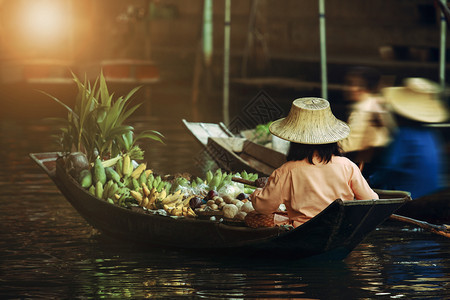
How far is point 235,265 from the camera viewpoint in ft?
22.5

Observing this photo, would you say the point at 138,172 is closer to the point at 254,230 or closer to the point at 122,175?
the point at 122,175

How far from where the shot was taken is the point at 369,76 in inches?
339

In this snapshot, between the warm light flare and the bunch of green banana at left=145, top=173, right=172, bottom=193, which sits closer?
the bunch of green banana at left=145, top=173, right=172, bottom=193

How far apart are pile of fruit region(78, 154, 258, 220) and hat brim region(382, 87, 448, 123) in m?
1.65

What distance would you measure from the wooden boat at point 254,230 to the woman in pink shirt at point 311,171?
0.17 meters

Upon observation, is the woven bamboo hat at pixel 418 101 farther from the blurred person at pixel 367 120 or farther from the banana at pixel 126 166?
the banana at pixel 126 166

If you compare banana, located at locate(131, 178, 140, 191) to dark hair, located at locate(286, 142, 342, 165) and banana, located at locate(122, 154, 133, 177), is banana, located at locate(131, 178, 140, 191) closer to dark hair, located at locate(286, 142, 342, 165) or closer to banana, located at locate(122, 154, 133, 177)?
banana, located at locate(122, 154, 133, 177)

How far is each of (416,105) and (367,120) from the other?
1.65 feet

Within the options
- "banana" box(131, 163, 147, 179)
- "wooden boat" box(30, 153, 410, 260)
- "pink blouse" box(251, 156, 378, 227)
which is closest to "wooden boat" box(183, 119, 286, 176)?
"banana" box(131, 163, 147, 179)

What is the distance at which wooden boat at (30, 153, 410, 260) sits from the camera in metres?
6.15

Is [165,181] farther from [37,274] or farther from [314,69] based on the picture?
[314,69]

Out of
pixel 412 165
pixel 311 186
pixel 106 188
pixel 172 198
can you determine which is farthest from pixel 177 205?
pixel 412 165

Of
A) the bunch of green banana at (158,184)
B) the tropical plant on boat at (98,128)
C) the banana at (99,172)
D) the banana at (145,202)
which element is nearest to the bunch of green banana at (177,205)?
the banana at (145,202)

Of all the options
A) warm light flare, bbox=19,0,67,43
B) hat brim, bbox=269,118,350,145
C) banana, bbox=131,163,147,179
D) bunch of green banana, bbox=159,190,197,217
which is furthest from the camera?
warm light flare, bbox=19,0,67,43
